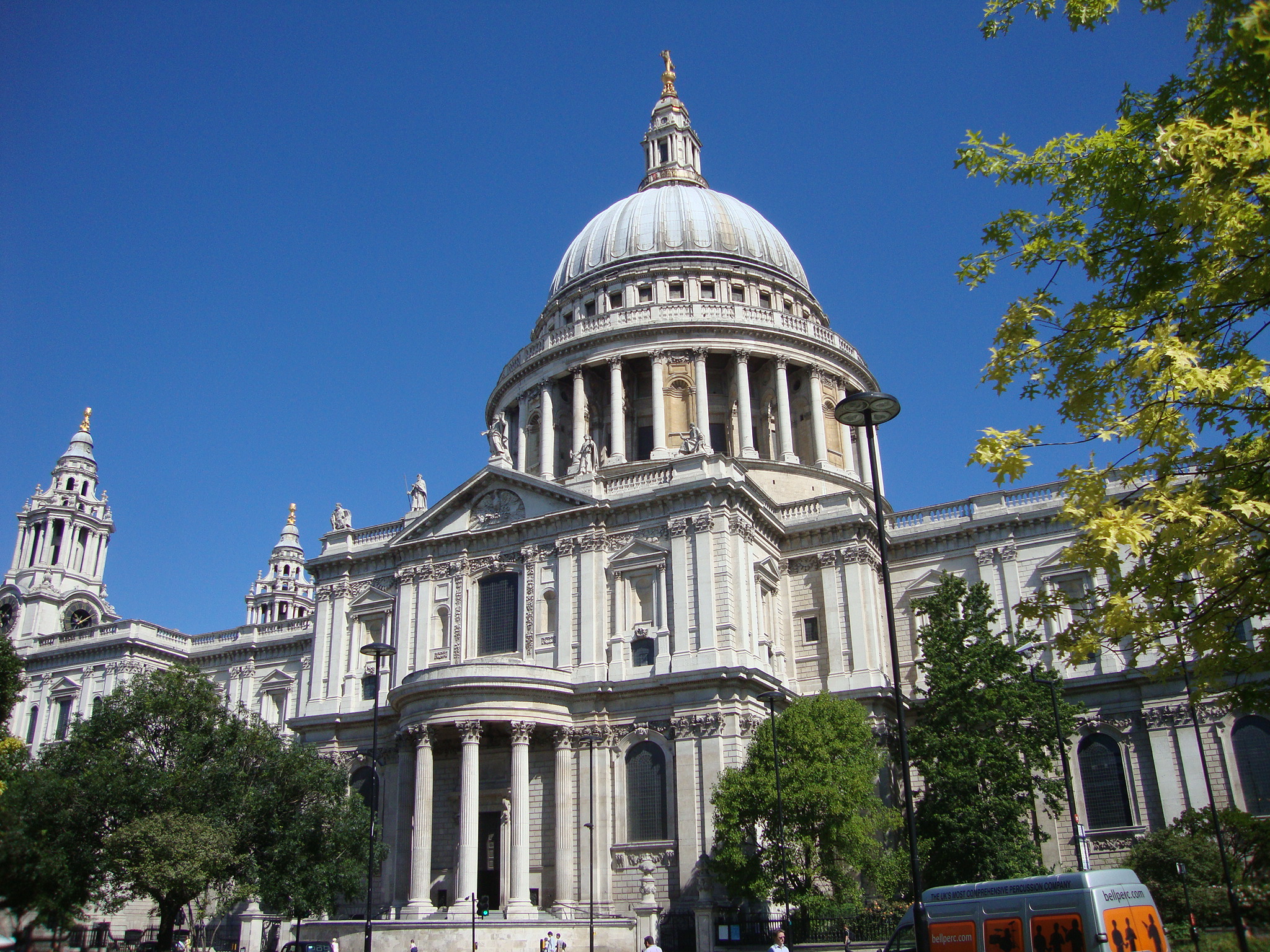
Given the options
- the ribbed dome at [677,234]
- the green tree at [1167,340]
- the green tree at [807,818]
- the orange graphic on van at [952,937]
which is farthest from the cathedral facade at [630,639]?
the green tree at [1167,340]

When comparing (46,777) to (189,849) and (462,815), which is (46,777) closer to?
(189,849)

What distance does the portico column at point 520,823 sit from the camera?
38.2m

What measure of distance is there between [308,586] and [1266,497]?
89.7 m

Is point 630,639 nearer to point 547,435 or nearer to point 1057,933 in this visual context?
point 547,435

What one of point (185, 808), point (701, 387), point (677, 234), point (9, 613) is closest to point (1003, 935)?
point (185, 808)

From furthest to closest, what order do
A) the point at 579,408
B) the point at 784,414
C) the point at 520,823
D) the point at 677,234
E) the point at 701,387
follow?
1. the point at 677,234
2. the point at 579,408
3. the point at 784,414
4. the point at 701,387
5. the point at 520,823

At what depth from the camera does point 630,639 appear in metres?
43.7

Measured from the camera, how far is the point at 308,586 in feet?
308

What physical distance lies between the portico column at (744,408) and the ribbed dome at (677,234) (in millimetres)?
9992

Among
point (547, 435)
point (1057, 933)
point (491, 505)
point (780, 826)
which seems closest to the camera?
point (1057, 933)

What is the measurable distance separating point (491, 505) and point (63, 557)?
4125cm

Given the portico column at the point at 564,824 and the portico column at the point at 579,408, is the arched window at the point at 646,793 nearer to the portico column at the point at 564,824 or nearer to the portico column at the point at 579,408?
the portico column at the point at 564,824

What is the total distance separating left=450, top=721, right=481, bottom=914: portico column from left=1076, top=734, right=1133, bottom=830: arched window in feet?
81.4

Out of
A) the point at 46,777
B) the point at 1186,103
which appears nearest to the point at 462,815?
the point at 46,777
